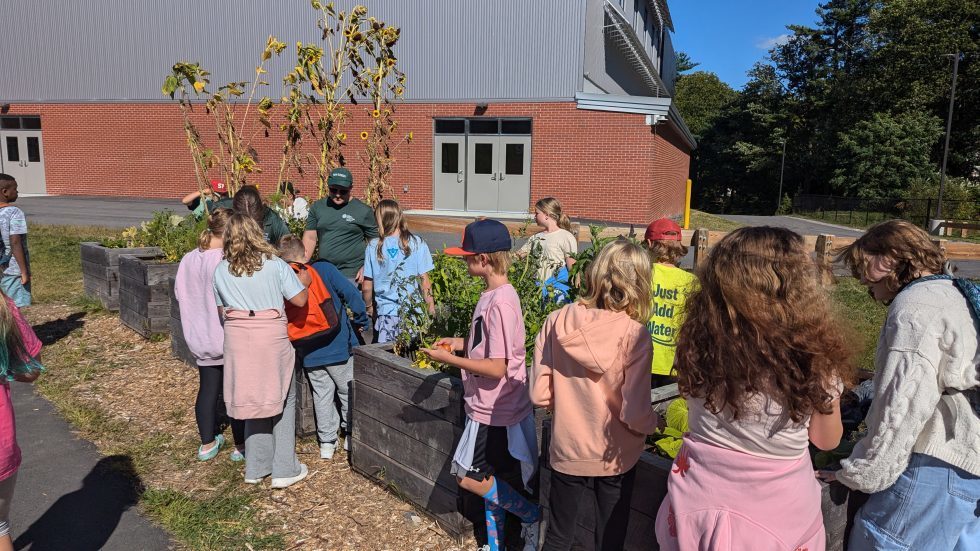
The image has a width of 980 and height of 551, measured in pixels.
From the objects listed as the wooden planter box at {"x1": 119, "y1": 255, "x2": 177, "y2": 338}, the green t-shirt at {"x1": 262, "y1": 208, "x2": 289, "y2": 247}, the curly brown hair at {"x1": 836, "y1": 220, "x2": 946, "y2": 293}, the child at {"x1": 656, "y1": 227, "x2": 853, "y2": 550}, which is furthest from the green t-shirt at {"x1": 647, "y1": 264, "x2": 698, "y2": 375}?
the wooden planter box at {"x1": 119, "y1": 255, "x2": 177, "y2": 338}

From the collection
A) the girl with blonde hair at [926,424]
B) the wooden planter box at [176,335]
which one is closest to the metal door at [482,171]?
the wooden planter box at [176,335]

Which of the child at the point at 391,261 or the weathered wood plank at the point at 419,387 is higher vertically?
the child at the point at 391,261

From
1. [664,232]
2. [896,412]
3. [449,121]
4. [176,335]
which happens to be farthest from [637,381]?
[449,121]

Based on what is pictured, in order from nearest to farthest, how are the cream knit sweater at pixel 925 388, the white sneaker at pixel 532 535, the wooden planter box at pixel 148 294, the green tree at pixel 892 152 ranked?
the cream knit sweater at pixel 925 388
the white sneaker at pixel 532 535
the wooden planter box at pixel 148 294
the green tree at pixel 892 152

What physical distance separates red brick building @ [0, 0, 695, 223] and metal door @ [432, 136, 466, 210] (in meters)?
0.04

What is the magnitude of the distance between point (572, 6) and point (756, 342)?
21.3 meters

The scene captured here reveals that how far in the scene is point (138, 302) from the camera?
25.0 ft

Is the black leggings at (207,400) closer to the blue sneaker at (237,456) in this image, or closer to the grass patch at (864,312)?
the blue sneaker at (237,456)

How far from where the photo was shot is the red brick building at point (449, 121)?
70.7 feet

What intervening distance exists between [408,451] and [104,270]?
6743mm

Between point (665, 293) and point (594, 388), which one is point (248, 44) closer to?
point (665, 293)

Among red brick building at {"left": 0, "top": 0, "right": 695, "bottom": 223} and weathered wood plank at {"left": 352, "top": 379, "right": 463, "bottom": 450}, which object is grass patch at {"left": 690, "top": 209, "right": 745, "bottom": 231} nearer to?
red brick building at {"left": 0, "top": 0, "right": 695, "bottom": 223}

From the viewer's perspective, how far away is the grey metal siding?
22000mm

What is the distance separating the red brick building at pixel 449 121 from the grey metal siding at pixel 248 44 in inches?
2.2
